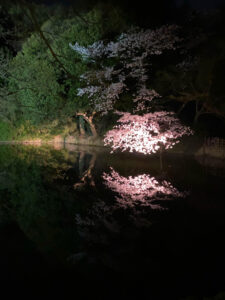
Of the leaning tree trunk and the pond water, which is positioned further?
the leaning tree trunk

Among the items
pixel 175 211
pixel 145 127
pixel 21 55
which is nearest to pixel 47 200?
pixel 175 211

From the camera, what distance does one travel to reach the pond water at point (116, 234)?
3885 millimetres

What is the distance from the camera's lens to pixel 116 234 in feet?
17.6

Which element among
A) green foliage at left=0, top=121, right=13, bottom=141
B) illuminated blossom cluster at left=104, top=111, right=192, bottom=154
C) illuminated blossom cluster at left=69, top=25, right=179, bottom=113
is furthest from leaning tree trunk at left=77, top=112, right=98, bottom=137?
green foliage at left=0, top=121, right=13, bottom=141

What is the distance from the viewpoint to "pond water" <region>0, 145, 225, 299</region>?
12.7ft

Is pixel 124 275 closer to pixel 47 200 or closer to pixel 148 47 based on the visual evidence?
pixel 47 200

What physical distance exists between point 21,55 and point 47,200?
16707 millimetres

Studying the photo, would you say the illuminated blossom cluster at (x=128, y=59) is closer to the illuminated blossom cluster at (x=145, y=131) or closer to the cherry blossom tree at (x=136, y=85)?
the cherry blossom tree at (x=136, y=85)

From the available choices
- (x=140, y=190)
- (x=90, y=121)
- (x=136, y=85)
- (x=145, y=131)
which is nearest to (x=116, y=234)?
(x=140, y=190)

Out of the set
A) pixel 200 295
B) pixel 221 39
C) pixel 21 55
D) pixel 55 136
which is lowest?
pixel 200 295

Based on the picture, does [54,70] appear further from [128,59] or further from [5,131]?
[5,131]

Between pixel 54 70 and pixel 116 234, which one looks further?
pixel 54 70

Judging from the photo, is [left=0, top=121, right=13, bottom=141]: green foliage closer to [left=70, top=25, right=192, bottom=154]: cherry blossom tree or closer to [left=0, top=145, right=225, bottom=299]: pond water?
[left=70, top=25, right=192, bottom=154]: cherry blossom tree

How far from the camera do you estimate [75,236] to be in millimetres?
5238
